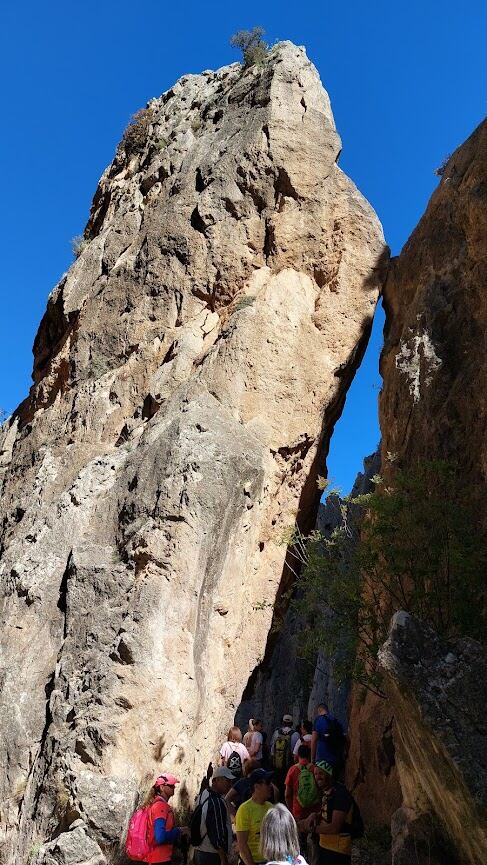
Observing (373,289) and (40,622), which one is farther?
(373,289)

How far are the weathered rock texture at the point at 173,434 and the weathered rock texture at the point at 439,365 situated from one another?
5.35 feet

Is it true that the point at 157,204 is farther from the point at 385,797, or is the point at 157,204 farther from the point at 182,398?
the point at 385,797

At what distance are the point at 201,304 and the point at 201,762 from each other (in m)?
8.63

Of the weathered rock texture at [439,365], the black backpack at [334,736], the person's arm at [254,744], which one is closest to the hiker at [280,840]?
the black backpack at [334,736]

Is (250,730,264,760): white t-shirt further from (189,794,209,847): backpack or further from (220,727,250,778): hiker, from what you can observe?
(189,794,209,847): backpack

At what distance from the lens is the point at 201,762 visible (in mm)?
10773

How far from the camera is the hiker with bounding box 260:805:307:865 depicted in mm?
3828

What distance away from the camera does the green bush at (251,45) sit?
58.0 ft

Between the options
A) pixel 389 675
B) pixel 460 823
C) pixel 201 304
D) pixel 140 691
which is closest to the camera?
pixel 460 823

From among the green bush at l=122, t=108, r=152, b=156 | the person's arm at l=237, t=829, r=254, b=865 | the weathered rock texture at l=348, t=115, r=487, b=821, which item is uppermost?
the green bush at l=122, t=108, r=152, b=156

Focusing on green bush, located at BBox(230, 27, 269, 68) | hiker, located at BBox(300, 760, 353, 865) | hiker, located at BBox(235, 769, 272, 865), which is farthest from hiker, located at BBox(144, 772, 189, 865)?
green bush, located at BBox(230, 27, 269, 68)

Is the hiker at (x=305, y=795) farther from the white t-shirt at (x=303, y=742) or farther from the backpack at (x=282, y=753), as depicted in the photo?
the backpack at (x=282, y=753)

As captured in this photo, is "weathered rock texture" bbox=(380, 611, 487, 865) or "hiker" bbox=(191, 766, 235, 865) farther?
"hiker" bbox=(191, 766, 235, 865)

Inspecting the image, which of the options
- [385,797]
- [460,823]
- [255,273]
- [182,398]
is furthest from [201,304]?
[460,823]
